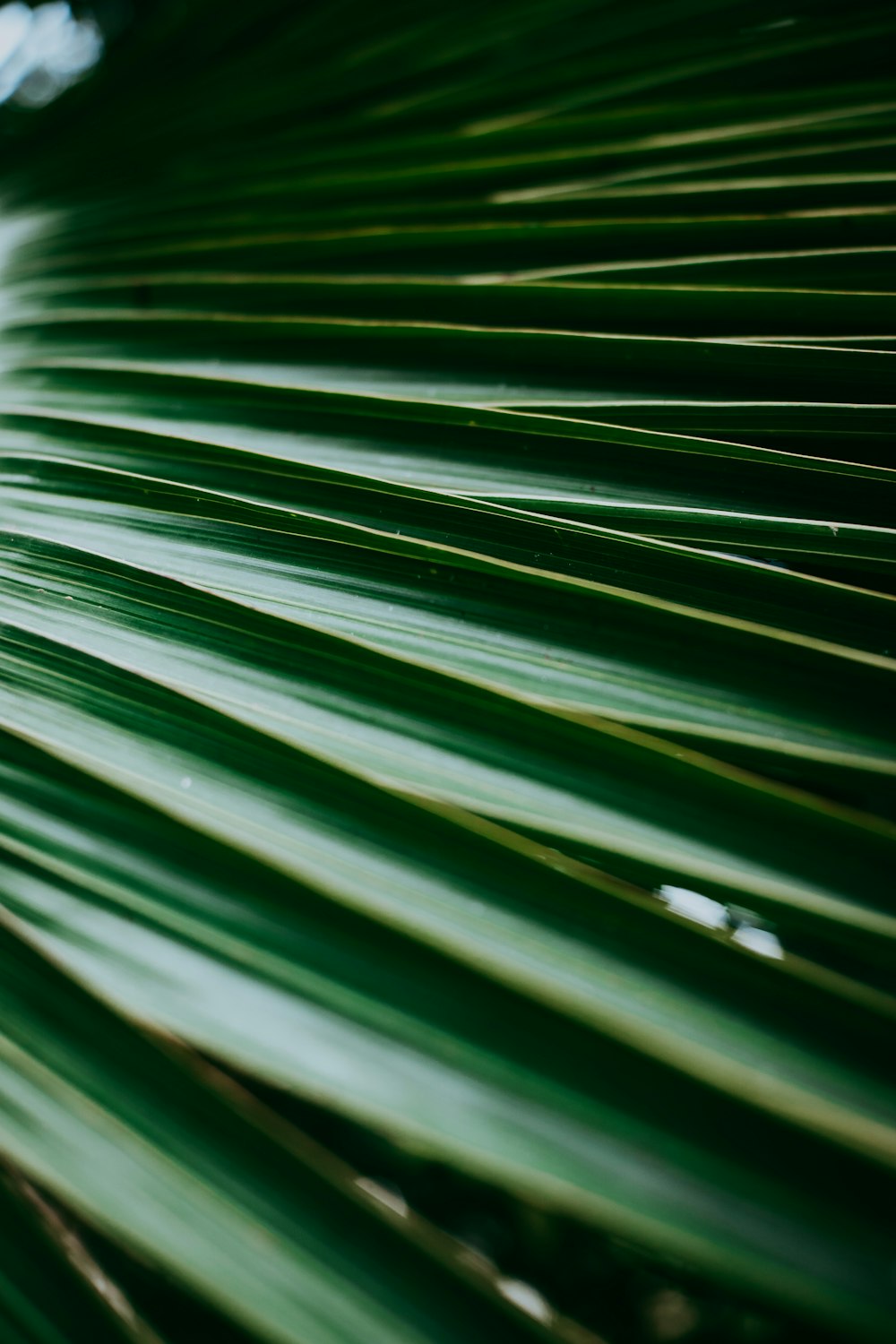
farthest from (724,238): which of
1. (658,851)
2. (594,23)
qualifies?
(658,851)

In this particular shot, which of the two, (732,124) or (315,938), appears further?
(732,124)

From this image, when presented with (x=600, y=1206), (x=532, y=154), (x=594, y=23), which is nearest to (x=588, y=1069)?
(x=600, y=1206)

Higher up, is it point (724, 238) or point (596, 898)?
point (724, 238)

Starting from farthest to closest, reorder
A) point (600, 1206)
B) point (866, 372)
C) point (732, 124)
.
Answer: point (732, 124) < point (866, 372) < point (600, 1206)

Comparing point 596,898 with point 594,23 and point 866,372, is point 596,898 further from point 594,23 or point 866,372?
point 594,23

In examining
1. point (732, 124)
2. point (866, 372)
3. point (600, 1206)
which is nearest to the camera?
point (600, 1206)

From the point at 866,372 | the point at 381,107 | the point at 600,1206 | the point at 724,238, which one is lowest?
the point at 600,1206
